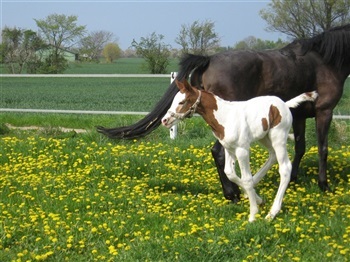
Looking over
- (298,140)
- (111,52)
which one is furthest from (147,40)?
(111,52)

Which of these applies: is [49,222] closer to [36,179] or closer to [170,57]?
[36,179]

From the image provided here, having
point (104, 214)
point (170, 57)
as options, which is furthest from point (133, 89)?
point (104, 214)

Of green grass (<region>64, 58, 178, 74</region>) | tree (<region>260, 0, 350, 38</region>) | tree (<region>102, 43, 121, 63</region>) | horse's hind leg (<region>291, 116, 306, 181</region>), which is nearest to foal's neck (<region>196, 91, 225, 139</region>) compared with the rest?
horse's hind leg (<region>291, 116, 306, 181</region>)

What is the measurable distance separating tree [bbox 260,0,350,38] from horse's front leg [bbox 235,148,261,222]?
48.2m

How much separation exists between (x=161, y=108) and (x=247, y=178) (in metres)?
1.87

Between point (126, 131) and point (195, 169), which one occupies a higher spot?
point (126, 131)

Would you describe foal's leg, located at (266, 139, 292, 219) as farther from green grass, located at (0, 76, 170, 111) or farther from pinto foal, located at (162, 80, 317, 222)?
green grass, located at (0, 76, 170, 111)

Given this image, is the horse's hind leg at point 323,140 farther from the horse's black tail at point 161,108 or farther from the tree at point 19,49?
the tree at point 19,49

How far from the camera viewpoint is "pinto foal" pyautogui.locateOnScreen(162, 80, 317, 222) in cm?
624

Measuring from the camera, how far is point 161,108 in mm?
7816

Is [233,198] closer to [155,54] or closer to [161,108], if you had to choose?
[161,108]

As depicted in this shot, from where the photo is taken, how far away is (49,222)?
638 centimetres

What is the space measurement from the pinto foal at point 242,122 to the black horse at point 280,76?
897 mm

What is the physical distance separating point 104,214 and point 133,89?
2567cm
